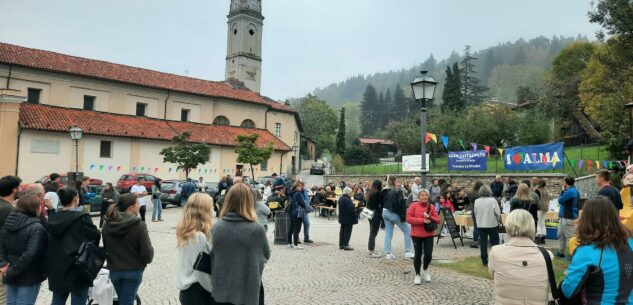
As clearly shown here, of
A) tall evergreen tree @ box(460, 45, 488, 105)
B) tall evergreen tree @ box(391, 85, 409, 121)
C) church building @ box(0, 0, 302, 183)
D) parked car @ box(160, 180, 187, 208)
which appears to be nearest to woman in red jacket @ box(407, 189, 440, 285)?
parked car @ box(160, 180, 187, 208)

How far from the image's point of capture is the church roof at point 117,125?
32.2 meters

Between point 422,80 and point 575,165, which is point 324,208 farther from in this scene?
point 575,165

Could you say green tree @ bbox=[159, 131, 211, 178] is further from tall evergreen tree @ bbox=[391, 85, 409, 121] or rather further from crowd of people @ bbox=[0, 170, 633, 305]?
tall evergreen tree @ bbox=[391, 85, 409, 121]

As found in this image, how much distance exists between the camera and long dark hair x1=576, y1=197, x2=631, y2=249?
3090 millimetres

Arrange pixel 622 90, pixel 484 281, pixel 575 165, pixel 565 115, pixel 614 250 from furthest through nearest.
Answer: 1. pixel 565 115
2. pixel 622 90
3. pixel 575 165
4. pixel 484 281
5. pixel 614 250

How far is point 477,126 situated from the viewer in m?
40.0

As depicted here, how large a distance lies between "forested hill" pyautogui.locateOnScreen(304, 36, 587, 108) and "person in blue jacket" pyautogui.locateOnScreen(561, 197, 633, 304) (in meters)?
72.9

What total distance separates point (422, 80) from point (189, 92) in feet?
121

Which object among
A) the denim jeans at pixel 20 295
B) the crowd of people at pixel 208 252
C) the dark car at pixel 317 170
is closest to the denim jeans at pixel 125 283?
the crowd of people at pixel 208 252

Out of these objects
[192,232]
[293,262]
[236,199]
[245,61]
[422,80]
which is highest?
[245,61]

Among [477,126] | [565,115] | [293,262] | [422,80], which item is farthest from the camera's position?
[565,115]

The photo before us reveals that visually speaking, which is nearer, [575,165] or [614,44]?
[575,165]

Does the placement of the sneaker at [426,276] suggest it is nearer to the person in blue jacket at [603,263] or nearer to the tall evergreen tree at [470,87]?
the person in blue jacket at [603,263]

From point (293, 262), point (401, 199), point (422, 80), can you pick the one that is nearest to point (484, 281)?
point (401, 199)
